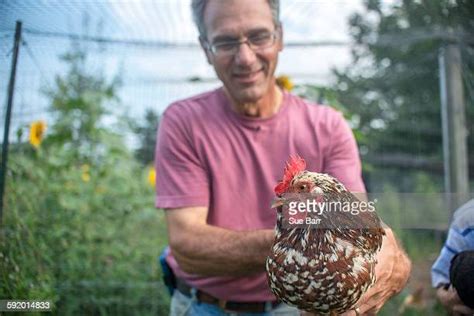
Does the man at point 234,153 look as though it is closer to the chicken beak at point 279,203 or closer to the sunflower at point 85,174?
the chicken beak at point 279,203

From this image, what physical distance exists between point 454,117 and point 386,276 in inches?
41.2

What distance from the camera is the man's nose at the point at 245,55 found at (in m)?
1.06

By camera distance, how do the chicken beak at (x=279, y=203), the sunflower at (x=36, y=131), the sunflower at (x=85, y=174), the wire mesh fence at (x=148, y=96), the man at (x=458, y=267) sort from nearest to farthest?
the chicken beak at (x=279, y=203)
the man at (x=458, y=267)
the wire mesh fence at (x=148, y=96)
the sunflower at (x=36, y=131)
the sunflower at (x=85, y=174)

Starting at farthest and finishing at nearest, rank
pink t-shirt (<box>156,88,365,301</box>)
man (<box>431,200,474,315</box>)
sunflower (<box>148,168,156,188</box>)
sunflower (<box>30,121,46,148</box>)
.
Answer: sunflower (<box>148,168,156,188</box>)
sunflower (<box>30,121,46,148</box>)
pink t-shirt (<box>156,88,365,301</box>)
man (<box>431,200,474,315</box>)

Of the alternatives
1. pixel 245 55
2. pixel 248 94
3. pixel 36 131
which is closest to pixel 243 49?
pixel 245 55

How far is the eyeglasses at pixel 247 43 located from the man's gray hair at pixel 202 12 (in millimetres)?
45

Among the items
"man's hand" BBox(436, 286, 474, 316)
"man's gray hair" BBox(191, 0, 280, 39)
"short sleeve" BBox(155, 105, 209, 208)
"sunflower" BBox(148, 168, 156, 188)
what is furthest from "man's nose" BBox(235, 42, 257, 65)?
"sunflower" BBox(148, 168, 156, 188)

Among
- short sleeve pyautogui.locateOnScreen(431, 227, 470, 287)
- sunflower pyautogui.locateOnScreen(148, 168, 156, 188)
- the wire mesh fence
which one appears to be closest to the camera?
short sleeve pyautogui.locateOnScreen(431, 227, 470, 287)

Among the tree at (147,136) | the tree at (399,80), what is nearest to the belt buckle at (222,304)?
the tree at (399,80)

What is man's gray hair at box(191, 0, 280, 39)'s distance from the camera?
1.10 meters

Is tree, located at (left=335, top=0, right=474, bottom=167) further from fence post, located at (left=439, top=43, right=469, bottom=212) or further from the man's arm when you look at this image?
the man's arm

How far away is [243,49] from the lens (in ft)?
3.46

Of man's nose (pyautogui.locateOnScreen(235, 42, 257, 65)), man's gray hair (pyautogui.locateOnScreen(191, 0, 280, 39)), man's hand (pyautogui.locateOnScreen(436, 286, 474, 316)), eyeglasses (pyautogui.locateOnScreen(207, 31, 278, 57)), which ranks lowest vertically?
man's hand (pyautogui.locateOnScreen(436, 286, 474, 316))

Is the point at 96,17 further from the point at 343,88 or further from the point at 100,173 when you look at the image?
the point at 343,88
